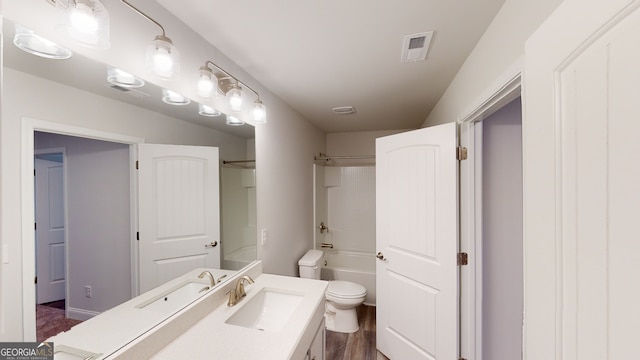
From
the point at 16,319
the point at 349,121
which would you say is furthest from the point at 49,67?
the point at 349,121

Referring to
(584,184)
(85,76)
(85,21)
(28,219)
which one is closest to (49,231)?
(28,219)

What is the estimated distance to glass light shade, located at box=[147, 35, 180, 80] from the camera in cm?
103

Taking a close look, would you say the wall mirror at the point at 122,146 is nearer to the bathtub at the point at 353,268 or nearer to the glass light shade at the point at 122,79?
the glass light shade at the point at 122,79

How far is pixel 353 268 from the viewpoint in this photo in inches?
139

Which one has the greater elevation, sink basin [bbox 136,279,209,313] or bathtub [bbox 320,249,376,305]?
sink basin [bbox 136,279,209,313]

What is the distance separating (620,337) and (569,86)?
0.55 meters

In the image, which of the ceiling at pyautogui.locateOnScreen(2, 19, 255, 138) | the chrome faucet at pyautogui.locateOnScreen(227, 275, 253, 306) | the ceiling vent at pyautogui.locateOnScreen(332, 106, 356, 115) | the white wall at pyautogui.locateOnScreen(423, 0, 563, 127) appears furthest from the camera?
the ceiling vent at pyautogui.locateOnScreen(332, 106, 356, 115)

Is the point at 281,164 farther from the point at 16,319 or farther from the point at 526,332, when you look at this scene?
the point at 526,332

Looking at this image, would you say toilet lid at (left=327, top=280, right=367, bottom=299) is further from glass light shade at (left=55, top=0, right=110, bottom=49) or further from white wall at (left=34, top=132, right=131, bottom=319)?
glass light shade at (left=55, top=0, right=110, bottom=49)

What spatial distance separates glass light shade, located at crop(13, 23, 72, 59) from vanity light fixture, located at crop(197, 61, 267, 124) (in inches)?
22.1

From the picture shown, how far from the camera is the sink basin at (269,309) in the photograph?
142 centimetres

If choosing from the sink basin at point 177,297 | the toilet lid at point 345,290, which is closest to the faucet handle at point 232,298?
the sink basin at point 177,297

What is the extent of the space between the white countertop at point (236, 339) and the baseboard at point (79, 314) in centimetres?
30

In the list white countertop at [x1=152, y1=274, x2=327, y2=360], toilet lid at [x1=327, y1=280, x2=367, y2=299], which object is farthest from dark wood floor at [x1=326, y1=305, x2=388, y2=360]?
white countertop at [x1=152, y1=274, x2=327, y2=360]
